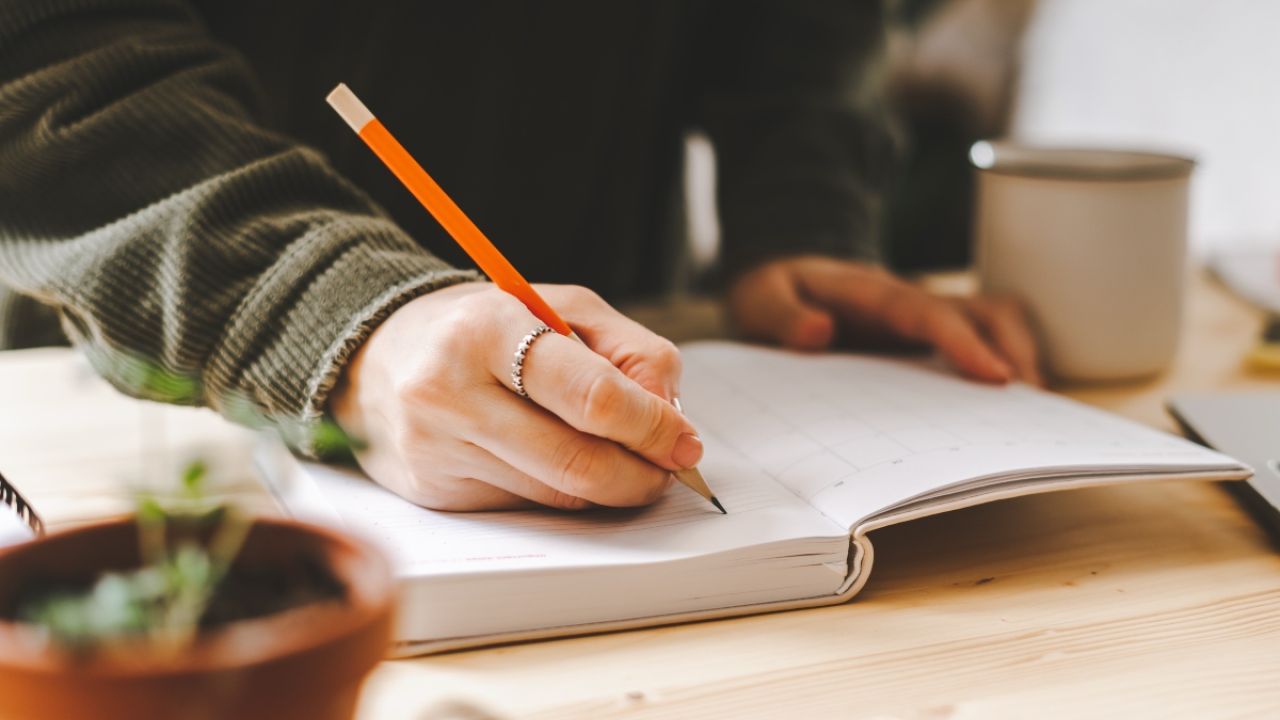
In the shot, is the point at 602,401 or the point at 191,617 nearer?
the point at 191,617

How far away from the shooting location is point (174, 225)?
0.60m

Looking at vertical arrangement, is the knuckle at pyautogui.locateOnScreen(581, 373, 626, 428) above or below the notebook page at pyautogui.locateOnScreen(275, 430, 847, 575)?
above

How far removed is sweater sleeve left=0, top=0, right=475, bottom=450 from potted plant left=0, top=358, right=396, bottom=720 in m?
0.26

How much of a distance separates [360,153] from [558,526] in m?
0.57

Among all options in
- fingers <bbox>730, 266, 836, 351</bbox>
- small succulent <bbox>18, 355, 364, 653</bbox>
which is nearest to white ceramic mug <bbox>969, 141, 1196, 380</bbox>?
fingers <bbox>730, 266, 836, 351</bbox>

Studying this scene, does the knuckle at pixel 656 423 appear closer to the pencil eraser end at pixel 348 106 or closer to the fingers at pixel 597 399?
the fingers at pixel 597 399

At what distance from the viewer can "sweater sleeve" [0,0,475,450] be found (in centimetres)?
59

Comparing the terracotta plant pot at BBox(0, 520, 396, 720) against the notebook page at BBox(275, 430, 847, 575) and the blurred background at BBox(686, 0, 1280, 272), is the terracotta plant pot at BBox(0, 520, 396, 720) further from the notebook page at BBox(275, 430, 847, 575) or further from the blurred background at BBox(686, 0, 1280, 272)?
the blurred background at BBox(686, 0, 1280, 272)

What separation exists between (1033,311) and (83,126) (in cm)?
69

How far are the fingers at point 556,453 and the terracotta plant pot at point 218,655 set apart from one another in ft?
0.66

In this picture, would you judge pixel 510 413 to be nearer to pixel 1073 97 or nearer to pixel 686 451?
pixel 686 451

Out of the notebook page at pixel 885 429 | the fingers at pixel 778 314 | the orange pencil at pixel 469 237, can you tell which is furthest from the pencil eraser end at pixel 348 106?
the fingers at pixel 778 314

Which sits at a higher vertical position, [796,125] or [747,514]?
[796,125]

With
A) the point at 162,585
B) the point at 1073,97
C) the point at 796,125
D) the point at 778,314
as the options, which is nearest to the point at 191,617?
the point at 162,585
